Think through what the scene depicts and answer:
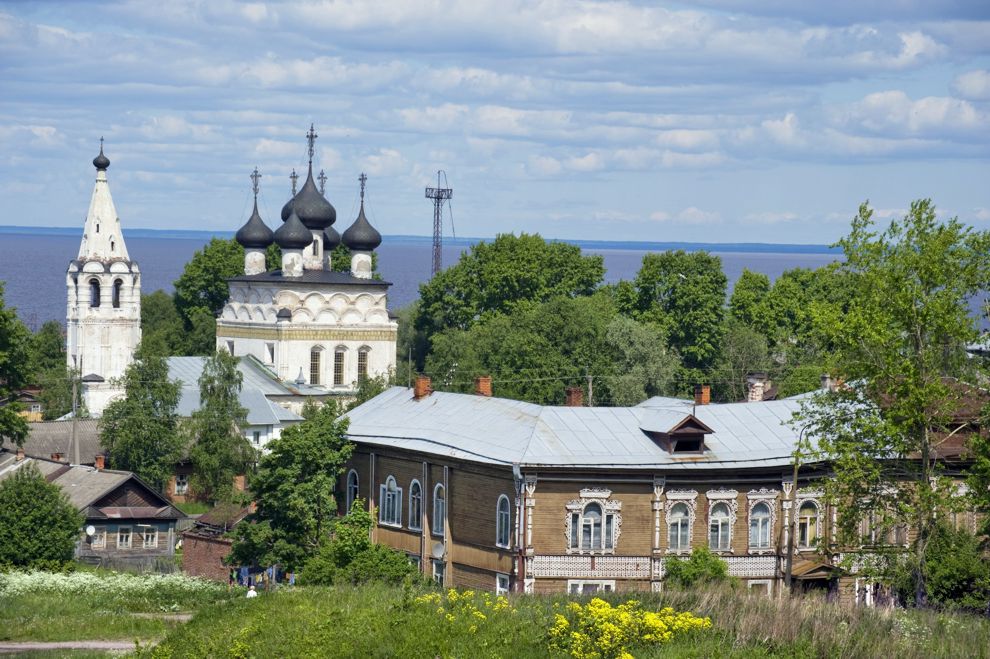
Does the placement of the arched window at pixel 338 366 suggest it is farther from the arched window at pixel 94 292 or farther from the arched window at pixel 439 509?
the arched window at pixel 439 509

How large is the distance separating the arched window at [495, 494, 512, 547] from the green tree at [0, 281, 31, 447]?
62.9 ft

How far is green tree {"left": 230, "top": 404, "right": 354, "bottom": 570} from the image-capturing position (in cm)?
4434

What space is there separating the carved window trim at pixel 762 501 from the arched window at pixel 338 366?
37.4m

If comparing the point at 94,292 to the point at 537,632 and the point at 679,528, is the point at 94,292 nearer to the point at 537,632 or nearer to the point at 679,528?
the point at 679,528

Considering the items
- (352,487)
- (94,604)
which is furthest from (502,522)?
(94,604)

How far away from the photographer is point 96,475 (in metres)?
54.1

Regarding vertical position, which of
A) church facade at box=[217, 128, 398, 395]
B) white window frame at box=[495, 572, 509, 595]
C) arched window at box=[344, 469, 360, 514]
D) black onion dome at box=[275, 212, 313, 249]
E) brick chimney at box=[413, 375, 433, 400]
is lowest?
white window frame at box=[495, 572, 509, 595]

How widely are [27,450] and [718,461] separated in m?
28.7

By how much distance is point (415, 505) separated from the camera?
148ft

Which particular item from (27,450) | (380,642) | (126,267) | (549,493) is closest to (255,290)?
(126,267)

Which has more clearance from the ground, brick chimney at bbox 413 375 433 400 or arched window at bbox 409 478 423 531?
brick chimney at bbox 413 375 433 400

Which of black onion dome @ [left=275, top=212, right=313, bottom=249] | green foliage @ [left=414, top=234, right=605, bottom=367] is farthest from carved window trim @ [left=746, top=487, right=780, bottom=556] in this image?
green foliage @ [left=414, top=234, right=605, bottom=367]

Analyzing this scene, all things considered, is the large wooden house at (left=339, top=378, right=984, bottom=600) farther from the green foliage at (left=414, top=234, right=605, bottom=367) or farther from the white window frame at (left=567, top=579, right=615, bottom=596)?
the green foliage at (left=414, top=234, right=605, bottom=367)

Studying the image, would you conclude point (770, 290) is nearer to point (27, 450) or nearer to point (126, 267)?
point (126, 267)
